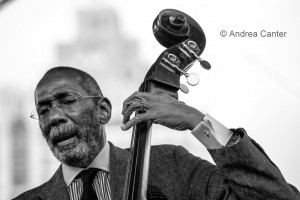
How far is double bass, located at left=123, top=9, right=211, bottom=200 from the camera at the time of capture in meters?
1.35

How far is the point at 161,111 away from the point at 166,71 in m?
0.11

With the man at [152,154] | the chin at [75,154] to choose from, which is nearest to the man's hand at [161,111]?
the man at [152,154]

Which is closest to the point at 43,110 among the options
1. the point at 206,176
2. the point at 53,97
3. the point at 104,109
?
the point at 53,97

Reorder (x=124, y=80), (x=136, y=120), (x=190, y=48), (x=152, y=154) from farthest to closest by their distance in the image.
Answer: (x=124, y=80)
(x=152, y=154)
(x=190, y=48)
(x=136, y=120)

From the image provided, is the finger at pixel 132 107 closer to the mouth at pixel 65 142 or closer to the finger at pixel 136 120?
the finger at pixel 136 120

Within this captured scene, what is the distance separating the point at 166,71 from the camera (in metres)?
1.38

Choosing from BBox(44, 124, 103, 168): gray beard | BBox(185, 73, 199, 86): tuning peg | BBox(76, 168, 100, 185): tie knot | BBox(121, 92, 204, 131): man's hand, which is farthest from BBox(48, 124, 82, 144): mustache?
BBox(185, 73, 199, 86): tuning peg

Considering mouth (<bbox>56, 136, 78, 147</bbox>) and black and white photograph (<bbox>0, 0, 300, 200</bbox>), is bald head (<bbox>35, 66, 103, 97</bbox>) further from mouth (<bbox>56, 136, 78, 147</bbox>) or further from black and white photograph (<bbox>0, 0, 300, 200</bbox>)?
mouth (<bbox>56, 136, 78, 147</bbox>)

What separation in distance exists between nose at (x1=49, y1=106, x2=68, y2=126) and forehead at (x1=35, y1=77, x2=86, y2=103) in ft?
0.15

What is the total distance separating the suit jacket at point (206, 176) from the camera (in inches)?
51.4

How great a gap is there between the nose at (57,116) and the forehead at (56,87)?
0.15ft

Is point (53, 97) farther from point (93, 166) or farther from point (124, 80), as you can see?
point (124, 80)

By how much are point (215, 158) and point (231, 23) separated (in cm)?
78

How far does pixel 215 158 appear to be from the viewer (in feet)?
4.34
